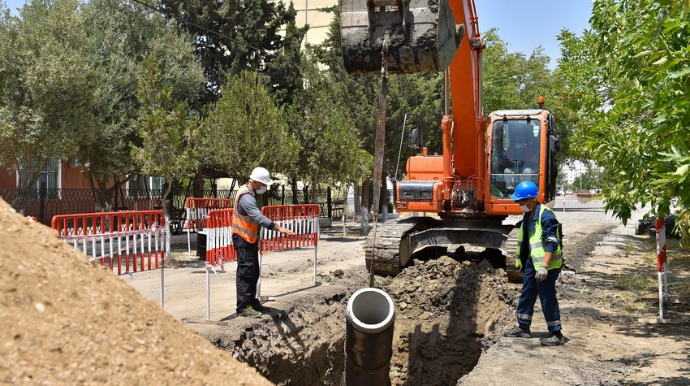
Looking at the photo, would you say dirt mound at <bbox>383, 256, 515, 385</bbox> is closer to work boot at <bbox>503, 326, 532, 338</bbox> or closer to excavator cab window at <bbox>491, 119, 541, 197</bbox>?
work boot at <bbox>503, 326, 532, 338</bbox>

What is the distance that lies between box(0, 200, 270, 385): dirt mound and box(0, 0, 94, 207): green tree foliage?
10682mm

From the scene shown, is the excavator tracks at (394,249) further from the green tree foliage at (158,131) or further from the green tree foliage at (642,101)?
the green tree foliage at (158,131)

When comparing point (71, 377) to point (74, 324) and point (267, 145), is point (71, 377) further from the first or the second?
point (267, 145)

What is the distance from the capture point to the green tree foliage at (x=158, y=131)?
15016mm

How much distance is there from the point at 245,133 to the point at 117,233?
1199 centimetres

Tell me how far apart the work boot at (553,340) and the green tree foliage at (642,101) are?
1.76m

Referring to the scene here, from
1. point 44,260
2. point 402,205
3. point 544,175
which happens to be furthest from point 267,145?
point 44,260

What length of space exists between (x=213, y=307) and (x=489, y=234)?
474cm

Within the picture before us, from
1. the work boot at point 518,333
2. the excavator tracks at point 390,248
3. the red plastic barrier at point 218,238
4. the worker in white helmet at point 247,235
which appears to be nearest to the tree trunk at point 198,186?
the excavator tracks at point 390,248

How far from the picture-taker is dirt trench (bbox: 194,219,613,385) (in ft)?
25.4

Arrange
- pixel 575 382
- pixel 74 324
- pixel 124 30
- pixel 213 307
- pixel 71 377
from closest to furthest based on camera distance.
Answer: pixel 71 377 < pixel 74 324 < pixel 575 382 < pixel 213 307 < pixel 124 30

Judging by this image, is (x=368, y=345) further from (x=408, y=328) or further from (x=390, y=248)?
(x=390, y=248)

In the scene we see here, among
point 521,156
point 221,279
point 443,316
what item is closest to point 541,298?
point 443,316

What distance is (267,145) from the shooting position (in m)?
20.2
